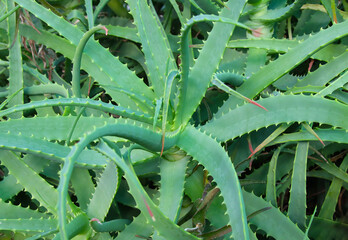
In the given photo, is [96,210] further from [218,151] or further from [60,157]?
[218,151]

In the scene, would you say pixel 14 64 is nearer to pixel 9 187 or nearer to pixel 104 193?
pixel 9 187

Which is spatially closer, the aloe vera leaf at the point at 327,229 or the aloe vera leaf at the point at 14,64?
the aloe vera leaf at the point at 327,229

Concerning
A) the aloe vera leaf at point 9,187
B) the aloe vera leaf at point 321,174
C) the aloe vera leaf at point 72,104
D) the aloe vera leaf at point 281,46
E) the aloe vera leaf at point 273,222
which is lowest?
the aloe vera leaf at point 9,187

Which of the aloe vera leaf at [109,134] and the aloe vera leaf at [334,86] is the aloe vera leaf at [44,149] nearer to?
the aloe vera leaf at [109,134]

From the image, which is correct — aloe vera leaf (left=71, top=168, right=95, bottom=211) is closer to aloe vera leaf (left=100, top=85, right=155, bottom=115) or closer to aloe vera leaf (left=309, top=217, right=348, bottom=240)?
aloe vera leaf (left=100, top=85, right=155, bottom=115)

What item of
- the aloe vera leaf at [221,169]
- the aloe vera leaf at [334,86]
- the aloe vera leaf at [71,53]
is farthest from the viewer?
the aloe vera leaf at [71,53]

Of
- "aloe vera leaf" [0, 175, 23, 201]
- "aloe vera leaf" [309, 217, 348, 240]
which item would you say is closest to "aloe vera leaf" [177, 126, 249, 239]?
"aloe vera leaf" [309, 217, 348, 240]

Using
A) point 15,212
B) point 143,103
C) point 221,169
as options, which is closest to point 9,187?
point 15,212

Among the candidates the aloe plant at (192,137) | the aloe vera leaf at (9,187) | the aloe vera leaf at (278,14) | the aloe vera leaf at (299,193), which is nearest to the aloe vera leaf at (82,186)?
the aloe plant at (192,137)
